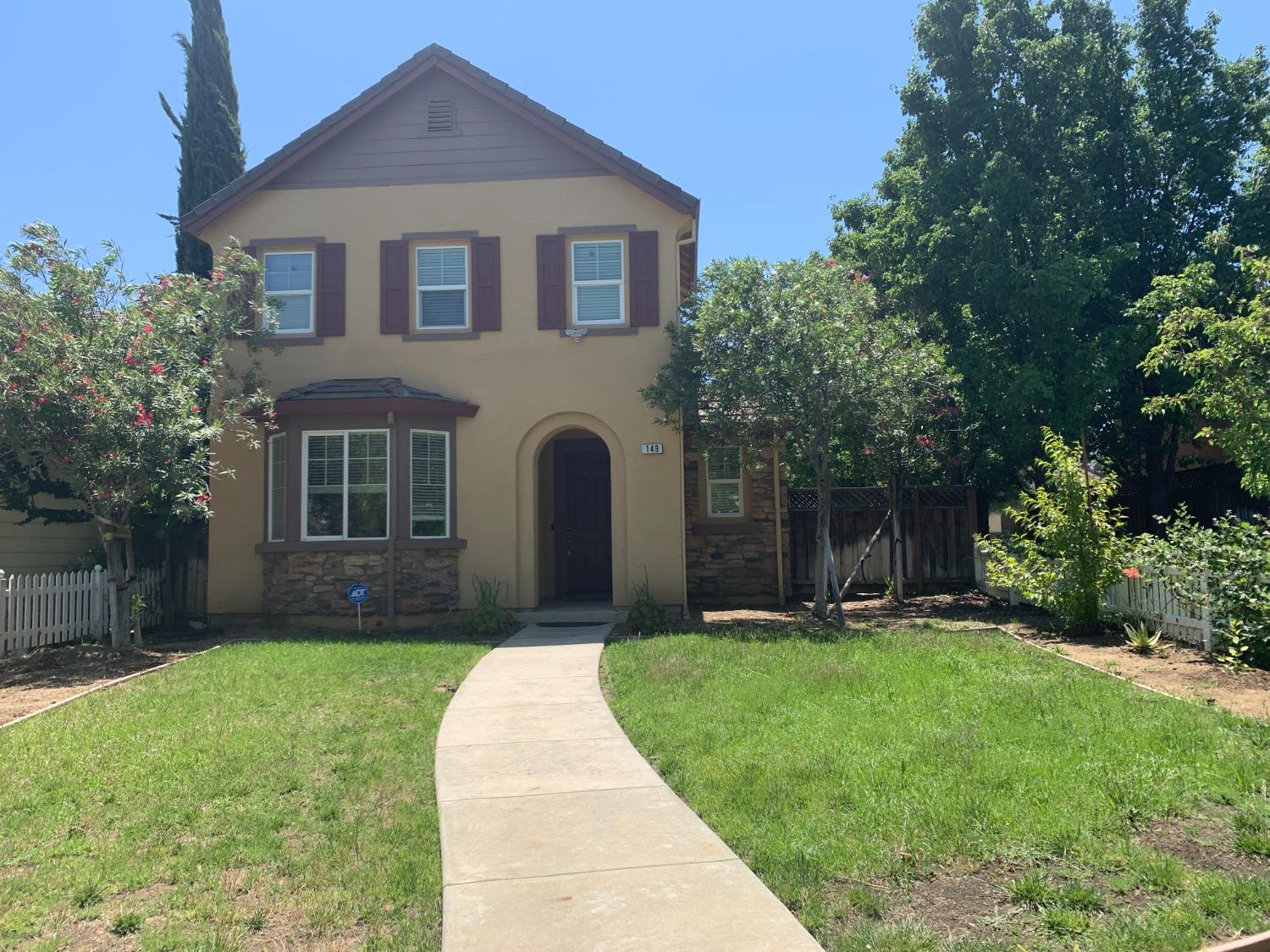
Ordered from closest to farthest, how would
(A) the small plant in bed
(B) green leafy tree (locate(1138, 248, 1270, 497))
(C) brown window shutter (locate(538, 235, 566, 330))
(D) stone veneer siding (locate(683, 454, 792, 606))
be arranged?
1. (B) green leafy tree (locate(1138, 248, 1270, 497))
2. (A) the small plant in bed
3. (C) brown window shutter (locate(538, 235, 566, 330))
4. (D) stone veneer siding (locate(683, 454, 792, 606))

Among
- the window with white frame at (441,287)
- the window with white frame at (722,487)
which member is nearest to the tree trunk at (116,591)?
the window with white frame at (441,287)

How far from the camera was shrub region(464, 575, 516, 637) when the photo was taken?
13.2 metres

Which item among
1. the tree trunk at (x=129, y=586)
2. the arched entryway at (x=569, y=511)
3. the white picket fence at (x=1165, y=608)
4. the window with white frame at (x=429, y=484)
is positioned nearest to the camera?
the white picket fence at (x=1165, y=608)

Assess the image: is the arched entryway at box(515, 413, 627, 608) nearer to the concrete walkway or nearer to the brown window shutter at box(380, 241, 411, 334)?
the brown window shutter at box(380, 241, 411, 334)

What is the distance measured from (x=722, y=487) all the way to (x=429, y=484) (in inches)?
195

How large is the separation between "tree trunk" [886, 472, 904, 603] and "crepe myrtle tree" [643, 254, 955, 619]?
3704 millimetres

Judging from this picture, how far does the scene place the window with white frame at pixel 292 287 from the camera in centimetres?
1516

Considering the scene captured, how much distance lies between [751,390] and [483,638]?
4765mm

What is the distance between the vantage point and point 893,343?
13.0m

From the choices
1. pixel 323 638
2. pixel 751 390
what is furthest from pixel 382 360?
pixel 751 390

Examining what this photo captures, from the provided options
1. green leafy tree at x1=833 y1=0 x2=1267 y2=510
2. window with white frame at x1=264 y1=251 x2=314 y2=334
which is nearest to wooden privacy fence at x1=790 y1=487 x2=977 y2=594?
green leafy tree at x1=833 y1=0 x2=1267 y2=510

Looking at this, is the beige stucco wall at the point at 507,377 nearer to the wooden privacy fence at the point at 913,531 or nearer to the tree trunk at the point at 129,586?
the tree trunk at the point at 129,586

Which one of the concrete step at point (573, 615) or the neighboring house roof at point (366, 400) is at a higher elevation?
the neighboring house roof at point (366, 400)

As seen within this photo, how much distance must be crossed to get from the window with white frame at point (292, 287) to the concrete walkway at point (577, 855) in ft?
30.3
